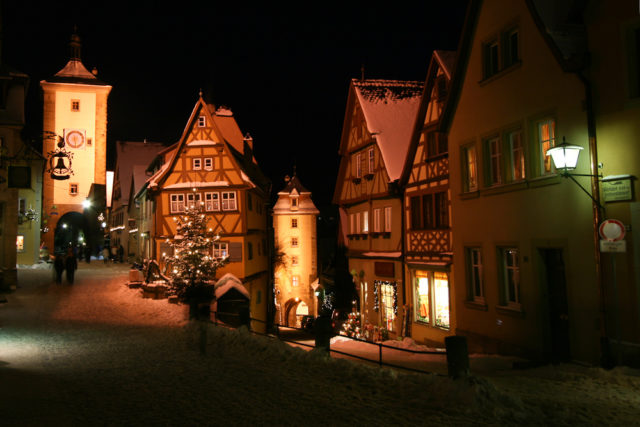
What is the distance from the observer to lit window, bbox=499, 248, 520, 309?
1485cm

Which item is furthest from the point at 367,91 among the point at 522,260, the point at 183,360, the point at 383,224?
the point at 183,360

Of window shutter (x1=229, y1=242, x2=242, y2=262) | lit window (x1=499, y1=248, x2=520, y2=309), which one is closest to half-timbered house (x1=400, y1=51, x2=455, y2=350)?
lit window (x1=499, y1=248, x2=520, y2=309)

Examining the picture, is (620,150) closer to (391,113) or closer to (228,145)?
(391,113)

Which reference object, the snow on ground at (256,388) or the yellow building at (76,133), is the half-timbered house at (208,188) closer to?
the snow on ground at (256,388)

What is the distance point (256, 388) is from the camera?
985 centimetres

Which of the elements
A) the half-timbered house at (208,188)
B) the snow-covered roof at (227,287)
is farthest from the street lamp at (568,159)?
the half-timbered house at (208,188)

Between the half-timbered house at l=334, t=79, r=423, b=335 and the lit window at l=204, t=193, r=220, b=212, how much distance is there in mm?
7819

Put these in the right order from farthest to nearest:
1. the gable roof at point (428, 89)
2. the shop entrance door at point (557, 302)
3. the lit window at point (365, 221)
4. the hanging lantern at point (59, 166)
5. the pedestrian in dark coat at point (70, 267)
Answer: the pedestrian in dark coat at point (70, 267) < the lit window at point (365, 221) < the gable roof at point (428, 89) < the hanging lantern at point (59, 166) < the shop entrance door at point (557, 302)

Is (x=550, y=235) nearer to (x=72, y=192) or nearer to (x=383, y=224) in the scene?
(x=383, y=224)

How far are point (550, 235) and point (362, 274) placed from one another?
530 inches

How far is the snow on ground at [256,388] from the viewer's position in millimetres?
8039

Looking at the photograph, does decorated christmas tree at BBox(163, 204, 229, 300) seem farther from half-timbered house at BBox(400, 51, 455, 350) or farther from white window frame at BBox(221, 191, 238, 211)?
half-timbered house at BBox(400, 51, 455, 350)

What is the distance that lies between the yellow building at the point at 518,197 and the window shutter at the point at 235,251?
1629 cm

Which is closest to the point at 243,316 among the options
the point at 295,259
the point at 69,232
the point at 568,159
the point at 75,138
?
the point at 568,159
